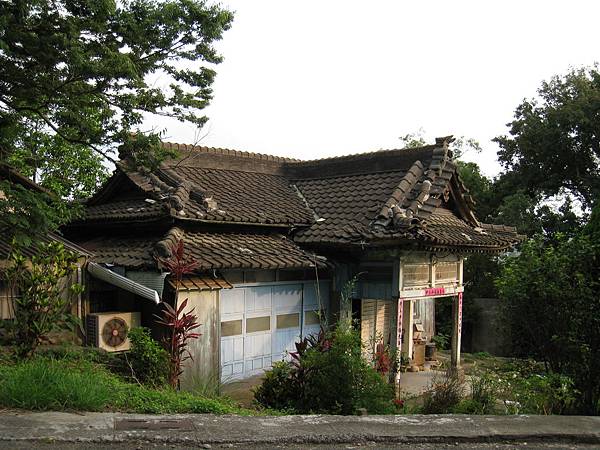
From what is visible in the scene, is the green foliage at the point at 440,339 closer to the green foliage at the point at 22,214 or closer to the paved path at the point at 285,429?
the paved path at the point at 285,429

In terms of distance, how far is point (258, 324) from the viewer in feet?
41.0

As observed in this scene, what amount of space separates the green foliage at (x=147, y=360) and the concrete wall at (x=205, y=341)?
1641mm

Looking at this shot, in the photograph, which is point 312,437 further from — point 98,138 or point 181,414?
point 98,138

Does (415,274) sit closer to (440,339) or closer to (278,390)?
(440,339)

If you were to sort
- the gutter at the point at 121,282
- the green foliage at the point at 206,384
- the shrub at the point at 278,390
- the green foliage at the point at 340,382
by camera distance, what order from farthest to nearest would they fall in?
1. the gutter at the point at 121,282
2. the shrub at the point at 278,390
3. the green foliage at the point at 206,384
4. the green foliage at the point at 340,382

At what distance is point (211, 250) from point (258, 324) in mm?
2139

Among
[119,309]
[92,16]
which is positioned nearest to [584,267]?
[92,16]

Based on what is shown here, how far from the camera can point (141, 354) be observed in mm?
8648

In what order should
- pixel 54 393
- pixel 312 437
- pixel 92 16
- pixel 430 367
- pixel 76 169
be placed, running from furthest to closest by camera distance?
1. pixel 76 169
2. pixel 430 367
3. pixel 92 16
4. pixel 54 393
5. pixel 312 437

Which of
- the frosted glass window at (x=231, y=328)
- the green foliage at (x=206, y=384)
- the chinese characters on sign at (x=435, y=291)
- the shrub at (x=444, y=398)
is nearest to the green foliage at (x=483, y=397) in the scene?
the shrub at (x=444, y=398)

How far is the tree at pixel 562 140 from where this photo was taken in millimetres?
24031

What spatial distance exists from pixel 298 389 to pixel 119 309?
470 centimetres

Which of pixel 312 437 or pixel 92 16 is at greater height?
pixel 92 16

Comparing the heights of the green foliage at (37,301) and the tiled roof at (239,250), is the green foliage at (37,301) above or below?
below
